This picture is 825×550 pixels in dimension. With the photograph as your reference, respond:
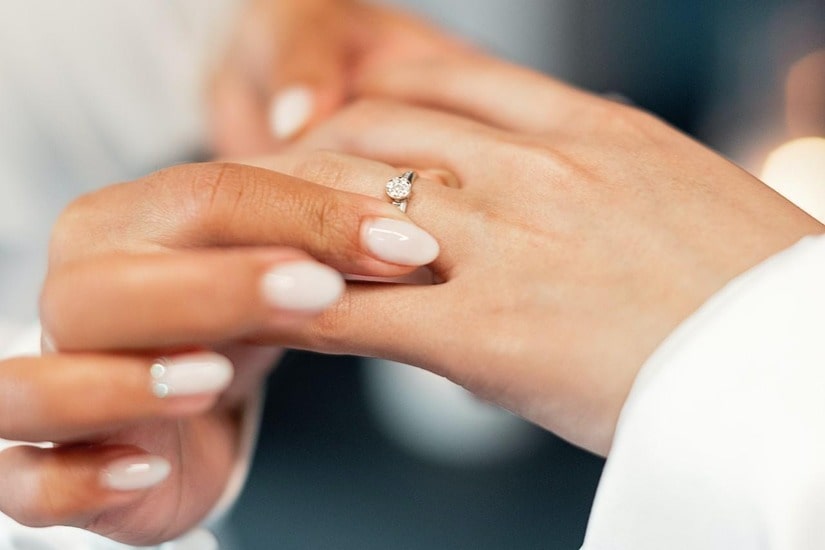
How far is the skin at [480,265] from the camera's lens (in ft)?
1.86

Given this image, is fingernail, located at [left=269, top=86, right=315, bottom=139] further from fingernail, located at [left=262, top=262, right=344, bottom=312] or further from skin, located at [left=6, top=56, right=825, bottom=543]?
fingernail, located at [left=262, top=262, right=344, bottom=312]

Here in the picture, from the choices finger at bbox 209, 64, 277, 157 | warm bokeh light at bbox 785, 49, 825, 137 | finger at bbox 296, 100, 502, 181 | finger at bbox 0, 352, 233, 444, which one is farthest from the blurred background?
finger at bbox 0, 352, 233, 444

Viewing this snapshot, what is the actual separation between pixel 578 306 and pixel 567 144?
0.20 metres

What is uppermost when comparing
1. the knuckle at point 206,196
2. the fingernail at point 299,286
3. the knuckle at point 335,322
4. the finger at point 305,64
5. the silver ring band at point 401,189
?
the finger at point 305,64

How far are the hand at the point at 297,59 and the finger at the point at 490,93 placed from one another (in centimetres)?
9

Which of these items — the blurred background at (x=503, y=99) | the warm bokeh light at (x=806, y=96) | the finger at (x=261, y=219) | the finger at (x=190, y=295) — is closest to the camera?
the finger at (x=190, y=295)

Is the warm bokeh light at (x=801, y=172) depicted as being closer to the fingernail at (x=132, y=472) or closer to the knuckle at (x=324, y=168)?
the knuckle at (x=324, y=168)

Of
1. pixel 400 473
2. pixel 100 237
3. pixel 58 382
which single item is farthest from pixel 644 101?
pixel 58 382

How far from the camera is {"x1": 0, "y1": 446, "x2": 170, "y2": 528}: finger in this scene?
60cm

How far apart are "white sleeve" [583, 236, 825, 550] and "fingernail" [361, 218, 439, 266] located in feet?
0.65

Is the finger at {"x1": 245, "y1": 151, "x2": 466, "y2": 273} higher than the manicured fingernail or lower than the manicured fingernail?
higher

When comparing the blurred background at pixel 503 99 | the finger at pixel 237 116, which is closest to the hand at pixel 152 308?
the blurred background at pixel 503 99

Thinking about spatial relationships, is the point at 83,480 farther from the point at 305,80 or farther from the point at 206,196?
the point at 305,80

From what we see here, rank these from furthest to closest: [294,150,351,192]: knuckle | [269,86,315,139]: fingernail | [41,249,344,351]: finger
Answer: [269,86,315,139]: fingernail → [294,150,351,192]: knuckle → [41,249,344,351]: finger
